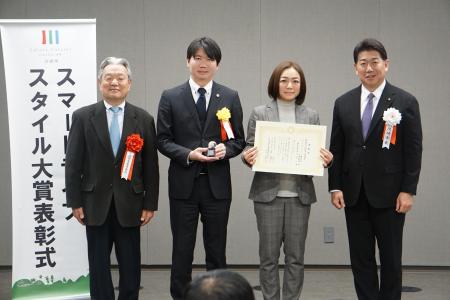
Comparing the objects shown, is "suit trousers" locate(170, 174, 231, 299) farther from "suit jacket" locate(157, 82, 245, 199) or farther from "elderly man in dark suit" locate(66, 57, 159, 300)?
"elderly man in dark suit" locate(66, 57, 159, 300)

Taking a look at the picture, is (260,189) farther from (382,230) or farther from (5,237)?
(5,237)

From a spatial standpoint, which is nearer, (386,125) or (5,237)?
(386,125)

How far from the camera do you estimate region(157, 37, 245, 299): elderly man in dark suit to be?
12.5 ft

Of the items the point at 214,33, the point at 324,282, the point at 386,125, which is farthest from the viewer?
the point at 214,33

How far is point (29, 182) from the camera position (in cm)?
424

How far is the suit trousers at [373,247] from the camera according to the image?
3703 mm

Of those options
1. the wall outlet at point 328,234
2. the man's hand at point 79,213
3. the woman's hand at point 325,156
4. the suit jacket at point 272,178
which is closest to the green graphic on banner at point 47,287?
the man's hand at point 79,213

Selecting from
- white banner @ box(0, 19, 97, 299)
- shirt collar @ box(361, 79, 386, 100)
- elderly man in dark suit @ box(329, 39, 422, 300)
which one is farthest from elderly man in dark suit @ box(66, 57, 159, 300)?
shirt collar @ box(361, 79, 386, 100)

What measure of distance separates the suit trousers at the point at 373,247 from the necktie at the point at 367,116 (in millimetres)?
348

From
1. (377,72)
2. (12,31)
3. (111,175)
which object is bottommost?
(111,175)

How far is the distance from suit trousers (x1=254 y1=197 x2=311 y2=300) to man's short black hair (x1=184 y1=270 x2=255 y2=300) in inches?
86.2

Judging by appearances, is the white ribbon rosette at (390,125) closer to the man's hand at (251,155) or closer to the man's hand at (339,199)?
the man's hand at (339,199)

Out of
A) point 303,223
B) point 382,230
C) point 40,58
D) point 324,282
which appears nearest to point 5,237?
point 40,58

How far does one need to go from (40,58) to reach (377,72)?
212 centimetres
